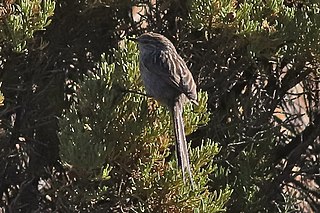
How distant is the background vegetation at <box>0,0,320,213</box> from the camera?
5.08 m

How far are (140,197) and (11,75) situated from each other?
4.36 ft

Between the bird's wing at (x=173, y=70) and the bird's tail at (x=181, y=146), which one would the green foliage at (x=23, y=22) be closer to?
the bird's wing at (x=173, y=70)

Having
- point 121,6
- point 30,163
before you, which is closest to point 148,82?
point 121,6

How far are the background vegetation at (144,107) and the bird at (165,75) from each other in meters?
0.09

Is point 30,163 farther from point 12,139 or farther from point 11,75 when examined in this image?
point 11,75

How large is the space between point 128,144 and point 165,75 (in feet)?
2.65

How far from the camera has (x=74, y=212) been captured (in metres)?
5.25

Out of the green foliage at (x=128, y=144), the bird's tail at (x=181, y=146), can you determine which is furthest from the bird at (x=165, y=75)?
the green foliage at (x=128, y=144)

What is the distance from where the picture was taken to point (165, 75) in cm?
576

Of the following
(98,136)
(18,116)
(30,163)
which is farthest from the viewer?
(30,163)

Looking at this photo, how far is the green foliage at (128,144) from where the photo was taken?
4.94m

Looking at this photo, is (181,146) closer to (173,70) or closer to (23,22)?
(173,70)

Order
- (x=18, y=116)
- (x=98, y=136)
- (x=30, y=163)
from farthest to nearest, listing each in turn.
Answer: (x=30, y=163) → (x=18, y=116) → (x=98, y=136)

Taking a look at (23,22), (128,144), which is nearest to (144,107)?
(128,144)
